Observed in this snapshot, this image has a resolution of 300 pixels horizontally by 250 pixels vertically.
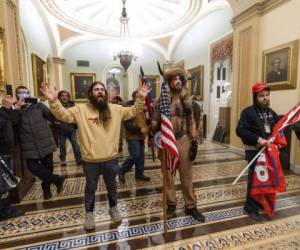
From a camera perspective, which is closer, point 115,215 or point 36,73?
point 115,215

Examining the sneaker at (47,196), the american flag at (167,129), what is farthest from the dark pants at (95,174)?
the sneaker at (47,196)

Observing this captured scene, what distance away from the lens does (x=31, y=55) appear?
6098mm

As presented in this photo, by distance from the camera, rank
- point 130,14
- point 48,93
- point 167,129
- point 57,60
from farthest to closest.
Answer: point 57,60
point 130,14
point 167,129
point 48,93

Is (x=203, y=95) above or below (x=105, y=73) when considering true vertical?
below

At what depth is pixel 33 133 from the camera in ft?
8.79

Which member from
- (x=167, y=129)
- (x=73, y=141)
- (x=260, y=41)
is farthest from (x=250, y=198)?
(x=260, y=41)

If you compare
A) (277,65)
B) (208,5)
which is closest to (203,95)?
(208,5)

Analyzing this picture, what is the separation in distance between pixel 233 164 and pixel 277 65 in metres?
2.18

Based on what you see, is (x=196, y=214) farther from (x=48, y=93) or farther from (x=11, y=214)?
(x=11, y=214)

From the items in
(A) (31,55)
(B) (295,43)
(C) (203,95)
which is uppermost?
(A) (31,55)

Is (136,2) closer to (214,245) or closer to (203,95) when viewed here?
(203,95)

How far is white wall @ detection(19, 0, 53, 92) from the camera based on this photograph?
18.9 ft

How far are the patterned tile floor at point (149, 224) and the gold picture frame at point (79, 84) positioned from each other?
274 inches

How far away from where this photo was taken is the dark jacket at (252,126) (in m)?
2.36
